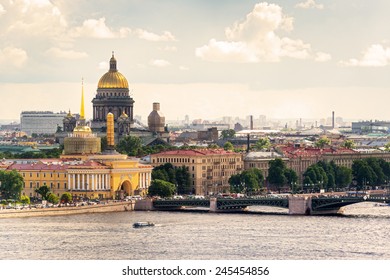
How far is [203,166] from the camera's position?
65.8 m

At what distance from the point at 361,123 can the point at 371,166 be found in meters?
84.3

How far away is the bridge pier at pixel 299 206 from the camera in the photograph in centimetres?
5184

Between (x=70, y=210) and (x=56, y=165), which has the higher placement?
(x=56, y=165)

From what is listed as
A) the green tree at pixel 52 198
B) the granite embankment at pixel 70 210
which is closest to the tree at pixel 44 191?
the green tree at pixel 52 198

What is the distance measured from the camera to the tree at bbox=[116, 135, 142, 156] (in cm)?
7625

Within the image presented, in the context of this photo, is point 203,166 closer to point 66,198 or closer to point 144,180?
point 144,180

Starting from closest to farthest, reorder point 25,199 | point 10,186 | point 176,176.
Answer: point 25,199 < point 10,186 < point 176,176

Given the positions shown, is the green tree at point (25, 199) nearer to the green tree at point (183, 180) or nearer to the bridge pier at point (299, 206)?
the bridge pier at point (299, 206)

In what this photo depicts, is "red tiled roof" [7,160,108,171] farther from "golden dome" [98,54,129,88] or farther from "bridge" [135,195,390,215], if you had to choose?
"golden dome" [98,54,129,88]

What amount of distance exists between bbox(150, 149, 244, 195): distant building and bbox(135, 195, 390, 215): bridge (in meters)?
9.64

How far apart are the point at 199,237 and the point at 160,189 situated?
54.1ft

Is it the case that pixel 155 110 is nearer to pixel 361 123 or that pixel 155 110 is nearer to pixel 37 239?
pixel 37 239

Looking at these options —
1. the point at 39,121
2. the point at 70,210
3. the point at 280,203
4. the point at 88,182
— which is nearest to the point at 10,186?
the point at 88,182

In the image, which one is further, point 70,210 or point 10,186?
point 10,186
